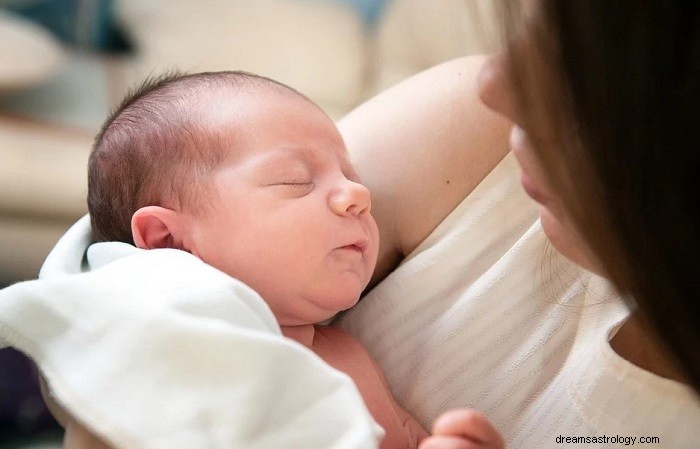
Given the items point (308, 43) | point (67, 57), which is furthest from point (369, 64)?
point (67, 57)

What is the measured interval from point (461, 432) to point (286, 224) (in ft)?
0.78

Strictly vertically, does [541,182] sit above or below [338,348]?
above

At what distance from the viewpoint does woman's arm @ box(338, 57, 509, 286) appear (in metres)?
0.76

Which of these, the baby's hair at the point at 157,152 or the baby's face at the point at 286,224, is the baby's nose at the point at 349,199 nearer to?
the baby's face at the point at 286,224

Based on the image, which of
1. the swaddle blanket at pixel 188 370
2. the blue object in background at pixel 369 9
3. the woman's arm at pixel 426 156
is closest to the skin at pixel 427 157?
the woman's arm at pixel 426 156

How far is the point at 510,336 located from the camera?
0.71 metres

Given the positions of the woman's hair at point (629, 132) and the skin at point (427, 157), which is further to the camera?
the skin at point (427, 157)

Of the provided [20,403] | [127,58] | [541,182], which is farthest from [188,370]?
[127,58]

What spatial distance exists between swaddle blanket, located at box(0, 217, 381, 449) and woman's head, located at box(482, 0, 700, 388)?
0.67 feet

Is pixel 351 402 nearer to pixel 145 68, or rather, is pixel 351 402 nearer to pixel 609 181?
pixel 609 181

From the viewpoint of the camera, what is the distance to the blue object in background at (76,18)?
70.0 inches

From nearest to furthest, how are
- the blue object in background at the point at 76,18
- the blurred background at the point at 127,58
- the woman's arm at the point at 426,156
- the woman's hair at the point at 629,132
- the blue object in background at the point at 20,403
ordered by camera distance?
the woman's hair at the point at 629,132 → the woman's arm at the point at 426,156 → the blue object in background at the point at 20,403 → the blurred background at the point at 127,58 → the blue object in background at the point at 76,18

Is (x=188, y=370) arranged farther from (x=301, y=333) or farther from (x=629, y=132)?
(x=629, y=132)

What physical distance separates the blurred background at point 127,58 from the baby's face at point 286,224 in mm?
785
